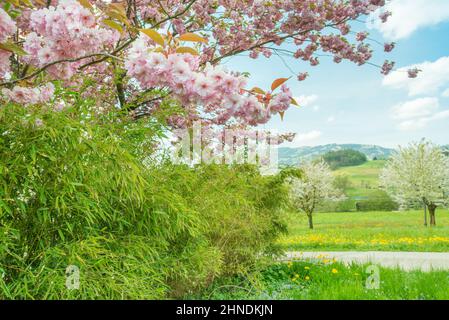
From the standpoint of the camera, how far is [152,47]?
5.87 ft

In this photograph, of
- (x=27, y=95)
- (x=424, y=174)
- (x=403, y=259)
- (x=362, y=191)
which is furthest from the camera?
(x=362, y=191)

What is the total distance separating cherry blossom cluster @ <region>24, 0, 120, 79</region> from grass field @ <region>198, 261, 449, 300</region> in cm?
207

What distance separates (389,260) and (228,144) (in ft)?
9.41

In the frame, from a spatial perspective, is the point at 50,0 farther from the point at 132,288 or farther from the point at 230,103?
the point at 132,288

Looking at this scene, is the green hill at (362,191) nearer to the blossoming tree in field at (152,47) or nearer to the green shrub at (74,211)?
the blossoming tree in field at (152,47)

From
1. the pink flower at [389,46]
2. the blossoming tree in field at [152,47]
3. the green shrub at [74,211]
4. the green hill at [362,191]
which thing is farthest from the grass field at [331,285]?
the green hill at [362,191]

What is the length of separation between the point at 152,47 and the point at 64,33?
42 centimetres

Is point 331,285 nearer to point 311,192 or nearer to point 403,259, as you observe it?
point 403,259

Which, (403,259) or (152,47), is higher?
(152,47)

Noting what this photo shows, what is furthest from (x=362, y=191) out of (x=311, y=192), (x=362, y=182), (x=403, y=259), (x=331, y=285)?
(x=331, y=285)

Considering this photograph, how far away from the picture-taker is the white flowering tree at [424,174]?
1516 centimetres

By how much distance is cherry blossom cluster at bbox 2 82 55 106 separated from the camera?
2.39 metres

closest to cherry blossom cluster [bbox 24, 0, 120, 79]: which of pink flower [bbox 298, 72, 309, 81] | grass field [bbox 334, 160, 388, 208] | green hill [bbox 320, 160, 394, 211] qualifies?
pink flower [bbox 298, 72, 309, 81]

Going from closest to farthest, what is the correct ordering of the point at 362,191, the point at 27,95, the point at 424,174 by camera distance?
the point at 27,95 < the point at 424,174 < the point at 362,191
